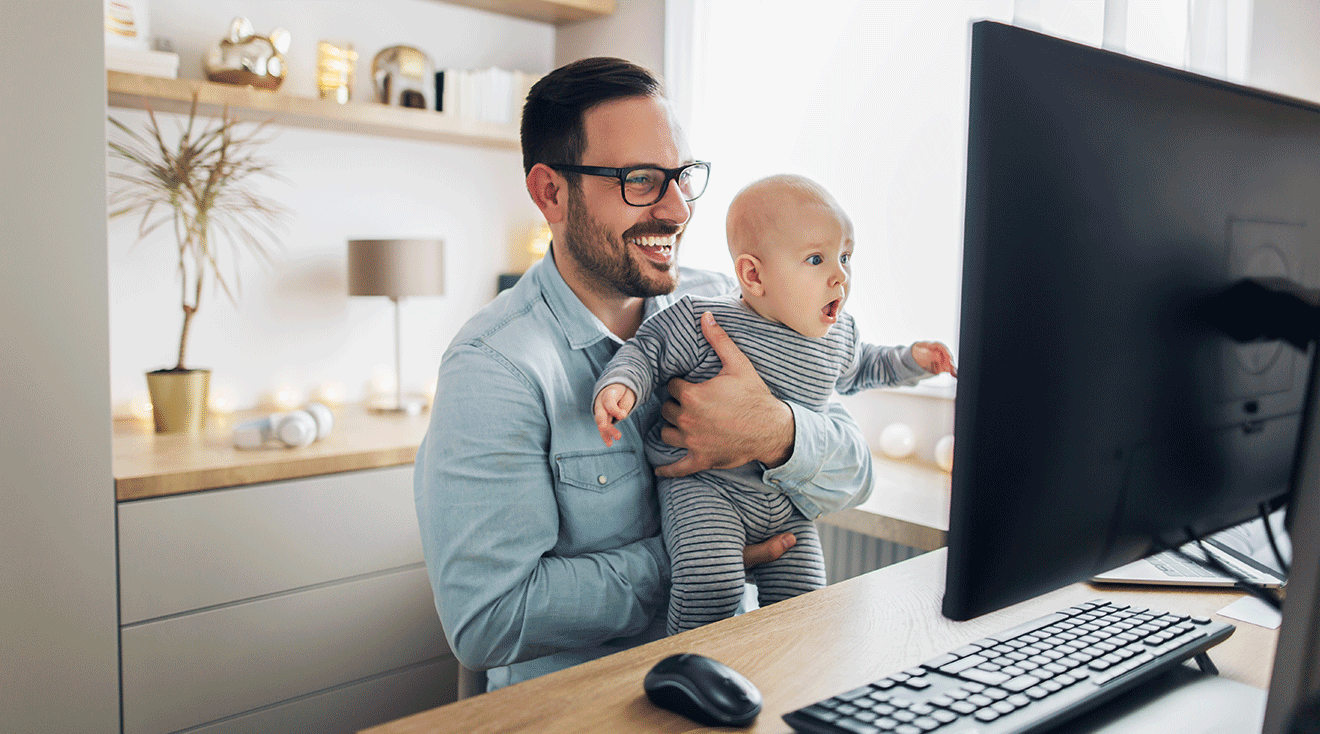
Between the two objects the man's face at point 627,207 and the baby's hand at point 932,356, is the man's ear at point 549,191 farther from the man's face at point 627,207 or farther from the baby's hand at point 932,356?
the baby's hand at point 932,356

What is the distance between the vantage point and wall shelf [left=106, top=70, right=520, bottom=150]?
7.57ft

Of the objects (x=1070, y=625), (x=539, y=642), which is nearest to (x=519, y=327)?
(x=539, y=642)

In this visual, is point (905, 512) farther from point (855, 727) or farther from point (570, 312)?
point (855, 727)

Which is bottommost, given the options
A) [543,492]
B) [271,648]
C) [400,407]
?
[271,648]

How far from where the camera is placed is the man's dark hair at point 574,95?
4.36 feet

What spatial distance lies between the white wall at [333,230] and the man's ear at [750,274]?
6.73 ft

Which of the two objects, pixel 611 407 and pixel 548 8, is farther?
pixel 548 8

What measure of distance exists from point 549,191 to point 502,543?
1.99 ft

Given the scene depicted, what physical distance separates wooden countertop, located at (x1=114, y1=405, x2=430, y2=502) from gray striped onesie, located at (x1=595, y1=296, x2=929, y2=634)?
1155mm

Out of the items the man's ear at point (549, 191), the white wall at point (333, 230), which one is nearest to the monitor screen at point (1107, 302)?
the man's ear at point (549, 191)

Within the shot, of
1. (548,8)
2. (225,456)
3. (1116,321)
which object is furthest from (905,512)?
(548,8)

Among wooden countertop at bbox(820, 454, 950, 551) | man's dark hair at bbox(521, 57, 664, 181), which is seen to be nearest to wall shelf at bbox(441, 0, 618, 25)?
→ man's dark hair at bbox(521, 57, 664, 181)

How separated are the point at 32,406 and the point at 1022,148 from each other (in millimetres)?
1822

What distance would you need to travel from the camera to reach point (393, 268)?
270 centimetres
